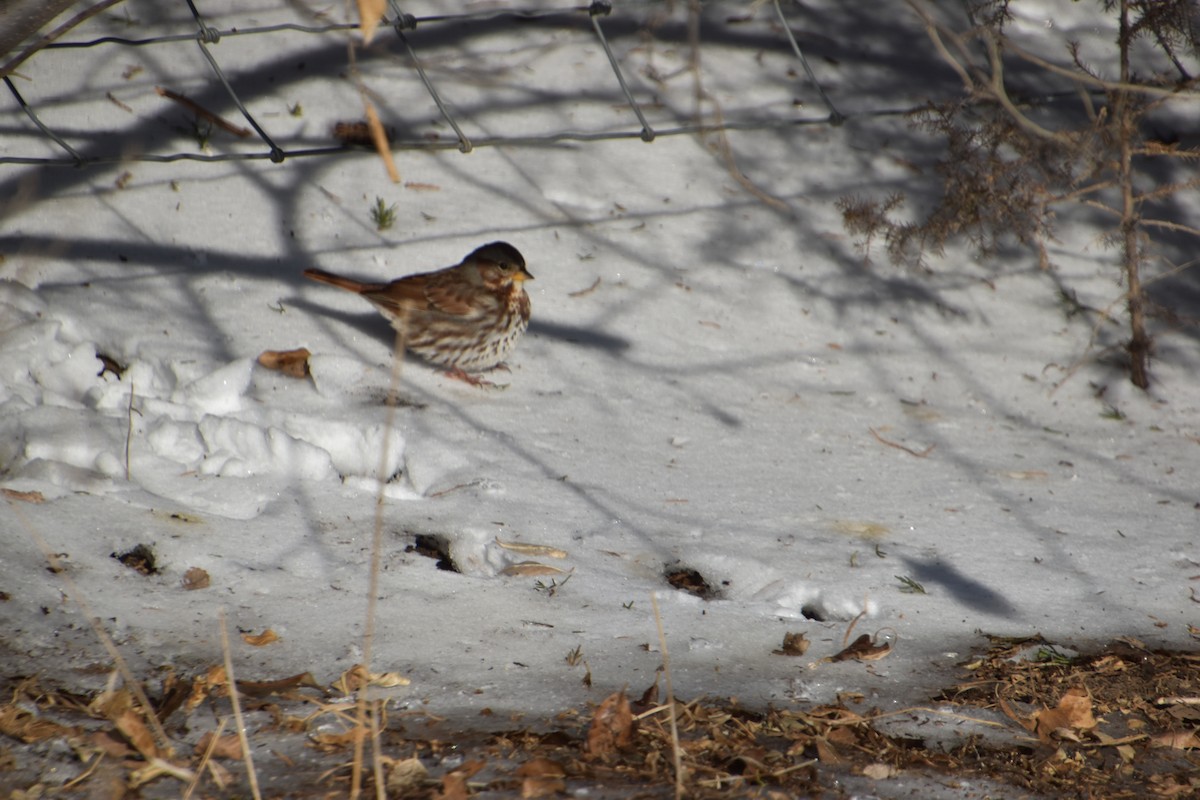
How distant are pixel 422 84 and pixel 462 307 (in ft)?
7.37

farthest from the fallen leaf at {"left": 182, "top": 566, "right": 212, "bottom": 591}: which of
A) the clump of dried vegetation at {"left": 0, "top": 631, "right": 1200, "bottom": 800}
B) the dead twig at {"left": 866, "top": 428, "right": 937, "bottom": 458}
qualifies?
the dead twig at {"left": 866, "top": 428, "right": 937, "bottom": 458}

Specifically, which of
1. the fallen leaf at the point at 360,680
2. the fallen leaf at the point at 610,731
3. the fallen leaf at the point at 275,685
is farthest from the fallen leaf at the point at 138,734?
the fallen leaf at the point at 610,731

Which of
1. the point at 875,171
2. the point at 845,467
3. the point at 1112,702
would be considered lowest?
the point at 845,467

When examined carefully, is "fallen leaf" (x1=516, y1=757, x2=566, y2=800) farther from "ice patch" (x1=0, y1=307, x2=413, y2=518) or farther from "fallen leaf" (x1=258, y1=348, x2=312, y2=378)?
"fallen leaf" (x1=258, y1=348, x2=312, y2=378)

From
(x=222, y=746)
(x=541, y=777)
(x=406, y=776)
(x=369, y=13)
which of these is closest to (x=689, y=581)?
(x=541, y=777)

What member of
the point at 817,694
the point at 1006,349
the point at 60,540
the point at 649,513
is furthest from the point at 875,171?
the point at 60,540

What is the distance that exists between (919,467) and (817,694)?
68.4 inches

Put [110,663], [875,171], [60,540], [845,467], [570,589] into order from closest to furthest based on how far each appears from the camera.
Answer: [110,663] → [60,540] → [570,589] → [845,467] → [875,171]

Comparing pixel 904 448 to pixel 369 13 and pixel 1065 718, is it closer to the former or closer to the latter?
pixel 1065 718

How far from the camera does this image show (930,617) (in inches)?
112

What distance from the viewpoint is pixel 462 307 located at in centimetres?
423

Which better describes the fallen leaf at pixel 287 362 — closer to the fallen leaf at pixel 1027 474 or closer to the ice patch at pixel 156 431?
the ice patch at pixel 156 431

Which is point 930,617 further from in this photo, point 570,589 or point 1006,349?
point 1006,349

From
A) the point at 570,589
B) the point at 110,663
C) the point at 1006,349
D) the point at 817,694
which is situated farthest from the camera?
the point at 1006,349
